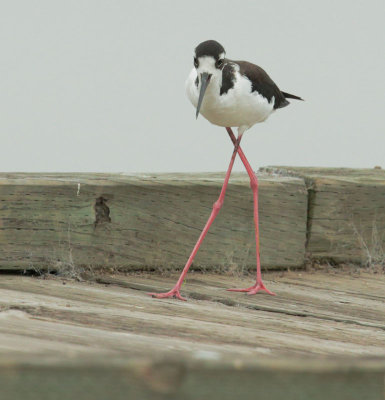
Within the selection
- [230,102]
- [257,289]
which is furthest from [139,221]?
[230,102]

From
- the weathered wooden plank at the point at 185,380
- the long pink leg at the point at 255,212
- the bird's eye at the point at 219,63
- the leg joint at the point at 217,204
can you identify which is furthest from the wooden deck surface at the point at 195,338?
the bird's eye at the point at 219,63

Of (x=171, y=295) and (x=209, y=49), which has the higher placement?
(x=209, y=49)

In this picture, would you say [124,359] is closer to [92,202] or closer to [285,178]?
[92,202]

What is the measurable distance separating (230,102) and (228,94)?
0.19 ft

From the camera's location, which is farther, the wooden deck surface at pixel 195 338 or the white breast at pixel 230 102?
the white breast at pixel 230 102

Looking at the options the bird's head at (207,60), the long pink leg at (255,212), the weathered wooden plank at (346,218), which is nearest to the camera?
the long pink leg at (255,212)

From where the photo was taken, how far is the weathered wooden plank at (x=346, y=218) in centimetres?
584

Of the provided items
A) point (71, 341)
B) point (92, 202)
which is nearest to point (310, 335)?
point (71, 341)

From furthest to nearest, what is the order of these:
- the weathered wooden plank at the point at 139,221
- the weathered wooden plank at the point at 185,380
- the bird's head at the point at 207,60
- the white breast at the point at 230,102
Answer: the white breast at the point at 230,102, the bird's head at the point at 207,60, the weathered wooden plank at the point at 139,221, the weathered wooden plank at the point at 185,380

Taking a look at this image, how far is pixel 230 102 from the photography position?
5387 mm

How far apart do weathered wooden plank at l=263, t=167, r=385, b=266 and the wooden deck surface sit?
20 cm

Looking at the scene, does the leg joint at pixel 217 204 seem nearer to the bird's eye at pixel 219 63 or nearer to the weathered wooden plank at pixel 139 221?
the weathered wooden plank at pixel 139 221

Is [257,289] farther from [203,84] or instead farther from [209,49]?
[209,49]

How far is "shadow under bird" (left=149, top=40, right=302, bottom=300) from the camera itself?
17.1 feet
